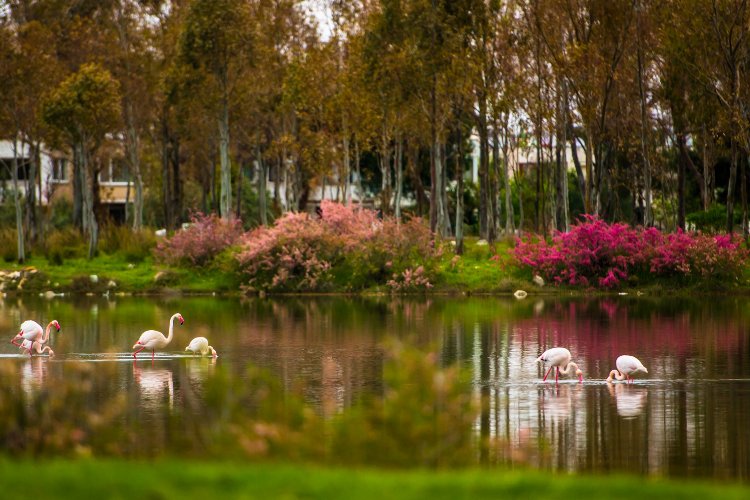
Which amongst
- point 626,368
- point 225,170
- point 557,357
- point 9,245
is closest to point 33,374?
point 557,357

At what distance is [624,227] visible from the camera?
164 ft

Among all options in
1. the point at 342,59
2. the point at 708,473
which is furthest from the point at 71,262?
the point at 708,473

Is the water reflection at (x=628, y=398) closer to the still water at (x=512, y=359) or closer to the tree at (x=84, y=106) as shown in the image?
the still water at (x=512, y=359)

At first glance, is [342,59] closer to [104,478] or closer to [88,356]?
[88,356]

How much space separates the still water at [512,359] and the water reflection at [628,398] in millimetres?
42

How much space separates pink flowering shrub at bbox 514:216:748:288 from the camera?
48.8m

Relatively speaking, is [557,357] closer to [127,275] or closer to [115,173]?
[127,275]

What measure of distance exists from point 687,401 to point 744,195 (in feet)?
124

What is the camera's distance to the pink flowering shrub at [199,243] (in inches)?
2115

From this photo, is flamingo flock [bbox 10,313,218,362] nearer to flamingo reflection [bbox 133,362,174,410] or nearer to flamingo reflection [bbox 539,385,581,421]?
flamingo reflection [bbox 133,362,174,410]

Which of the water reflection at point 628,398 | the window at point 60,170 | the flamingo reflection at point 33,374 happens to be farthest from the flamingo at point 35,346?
the window at point 60,170

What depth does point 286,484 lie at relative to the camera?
400 inches

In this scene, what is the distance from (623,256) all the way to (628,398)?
97.7 ft

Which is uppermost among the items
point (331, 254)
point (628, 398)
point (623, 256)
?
point (331, 254)
